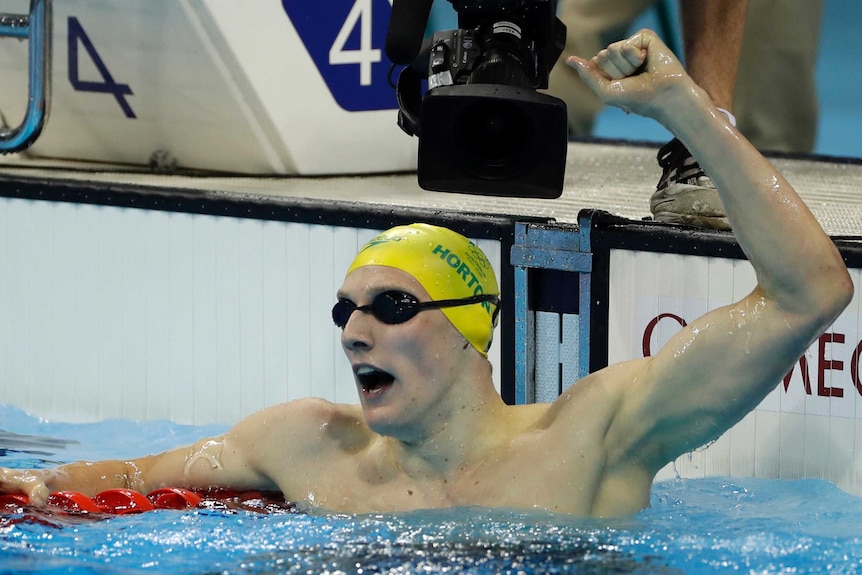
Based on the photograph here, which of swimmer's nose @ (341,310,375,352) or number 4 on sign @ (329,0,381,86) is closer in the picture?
swimmer's nose @ (341,310,375,352)

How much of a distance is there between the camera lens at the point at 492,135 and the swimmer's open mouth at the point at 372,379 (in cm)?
42

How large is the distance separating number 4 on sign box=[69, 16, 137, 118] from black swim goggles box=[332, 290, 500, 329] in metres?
2.17

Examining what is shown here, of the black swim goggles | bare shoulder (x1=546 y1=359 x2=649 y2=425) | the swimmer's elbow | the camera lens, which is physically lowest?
bare shoulder (x1=546 y1=359 x2=649 y2=425)

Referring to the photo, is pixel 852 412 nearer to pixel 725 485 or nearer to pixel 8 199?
pixel 725 485

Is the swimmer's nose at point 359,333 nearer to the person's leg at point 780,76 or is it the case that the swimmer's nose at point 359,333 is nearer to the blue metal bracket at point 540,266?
the blue metal bracket at point 540,266

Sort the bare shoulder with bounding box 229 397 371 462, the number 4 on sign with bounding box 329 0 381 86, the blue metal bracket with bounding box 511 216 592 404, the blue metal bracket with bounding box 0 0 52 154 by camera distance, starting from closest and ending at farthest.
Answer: the bare shoulder with bounding box 229 397 371 462 < the blue metal bracket with bounding box 511 216 592 404 < the blue metal bracket with bounding box 0 0 52 154 < the number 4 on sign with bounding box 329 0 381 86

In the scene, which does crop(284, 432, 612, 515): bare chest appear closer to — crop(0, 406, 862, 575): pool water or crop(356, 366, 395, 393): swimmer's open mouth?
crop(0, 406, 862, 575): pool water

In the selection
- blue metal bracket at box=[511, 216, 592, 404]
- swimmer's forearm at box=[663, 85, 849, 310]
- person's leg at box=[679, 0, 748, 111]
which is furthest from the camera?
person's leg at box=[679, 0, 748, 111]

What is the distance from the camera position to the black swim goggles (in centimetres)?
238

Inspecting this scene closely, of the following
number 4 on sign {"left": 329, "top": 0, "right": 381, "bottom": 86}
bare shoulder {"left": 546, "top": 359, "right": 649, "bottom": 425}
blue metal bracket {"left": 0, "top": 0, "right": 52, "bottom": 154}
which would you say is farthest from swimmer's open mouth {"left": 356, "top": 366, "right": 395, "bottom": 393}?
number 4 on sign {"left": 329, "top": 0, "right": 381, "bottom": 86}

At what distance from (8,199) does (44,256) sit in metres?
0.20

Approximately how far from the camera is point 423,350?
239 cm

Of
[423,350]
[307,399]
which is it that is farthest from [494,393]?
[307,399]

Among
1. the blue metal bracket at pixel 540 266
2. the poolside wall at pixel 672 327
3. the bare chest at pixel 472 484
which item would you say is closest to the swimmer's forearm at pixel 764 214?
the bare chest at pixel 472 484
